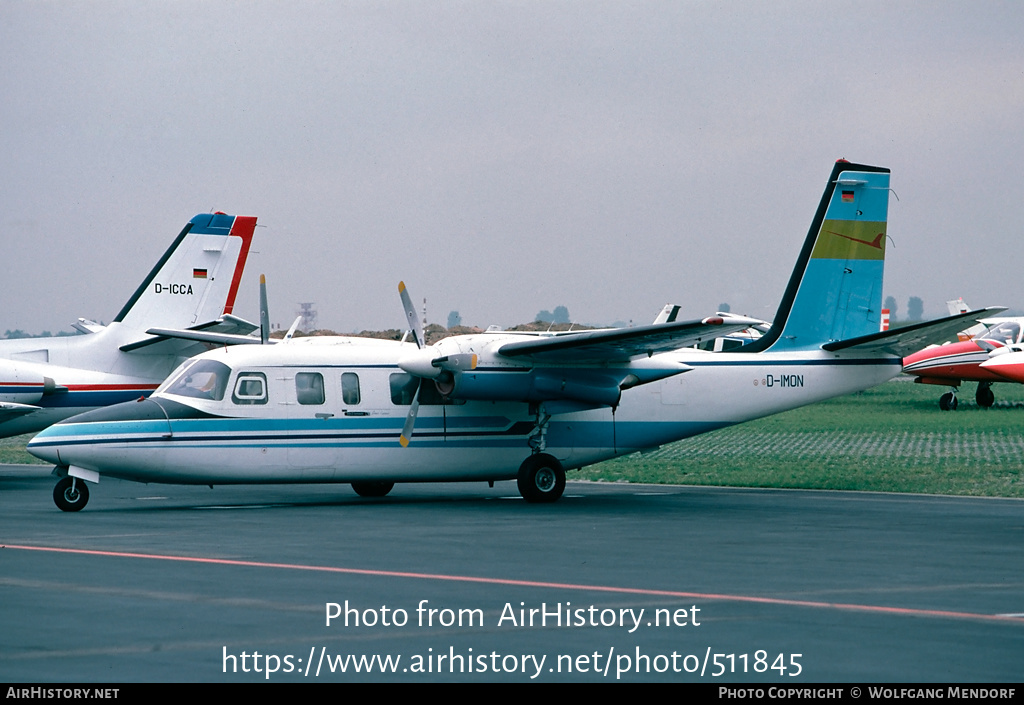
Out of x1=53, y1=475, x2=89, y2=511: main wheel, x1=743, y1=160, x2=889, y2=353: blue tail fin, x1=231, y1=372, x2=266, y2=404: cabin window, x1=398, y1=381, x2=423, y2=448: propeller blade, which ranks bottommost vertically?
x1=53, y1=475, x2=89, y2=511: main wheel

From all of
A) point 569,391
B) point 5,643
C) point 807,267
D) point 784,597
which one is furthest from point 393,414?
point 5,643

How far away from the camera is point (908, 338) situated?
22.2 m

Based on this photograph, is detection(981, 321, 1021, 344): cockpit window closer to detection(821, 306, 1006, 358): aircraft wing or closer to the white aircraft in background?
detection(821, 306, 1006, 358): aircraft wing

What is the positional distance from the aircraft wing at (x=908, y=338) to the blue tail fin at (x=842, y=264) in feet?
1.96

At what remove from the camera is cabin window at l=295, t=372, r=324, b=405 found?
20734 millimetres

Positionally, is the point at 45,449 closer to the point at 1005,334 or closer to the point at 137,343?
the point at 137,343

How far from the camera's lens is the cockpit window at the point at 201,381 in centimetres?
2014

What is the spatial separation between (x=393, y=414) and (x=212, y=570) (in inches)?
350

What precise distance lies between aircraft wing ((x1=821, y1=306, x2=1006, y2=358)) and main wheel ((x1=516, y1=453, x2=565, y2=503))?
18.0ft

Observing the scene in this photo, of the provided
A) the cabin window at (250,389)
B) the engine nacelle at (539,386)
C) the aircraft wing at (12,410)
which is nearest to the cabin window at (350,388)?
the cabin window at (250,389)

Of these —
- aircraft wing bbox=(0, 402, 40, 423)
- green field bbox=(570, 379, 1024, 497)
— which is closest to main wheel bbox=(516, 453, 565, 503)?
green field bbox=(570, 379, 1024, 497)

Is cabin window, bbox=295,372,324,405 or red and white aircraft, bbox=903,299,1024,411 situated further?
red and white aircraft, bbox=903,299,1024,411

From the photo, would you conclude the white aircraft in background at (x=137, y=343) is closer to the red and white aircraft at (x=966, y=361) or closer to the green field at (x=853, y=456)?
the green field at (x=853, y=456)

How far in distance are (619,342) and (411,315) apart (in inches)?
150
